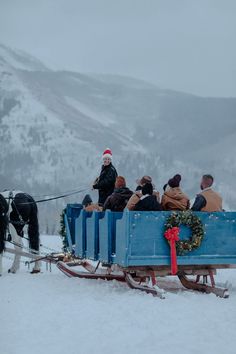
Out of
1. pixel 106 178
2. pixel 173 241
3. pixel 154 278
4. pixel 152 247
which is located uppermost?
pixel 106 178

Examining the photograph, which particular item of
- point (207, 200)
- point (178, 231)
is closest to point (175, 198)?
point (207, 200)

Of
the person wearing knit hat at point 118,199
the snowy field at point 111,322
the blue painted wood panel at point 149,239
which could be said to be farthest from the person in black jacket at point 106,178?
the snowy field at point 111,322

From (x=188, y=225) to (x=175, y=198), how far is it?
0.76 m

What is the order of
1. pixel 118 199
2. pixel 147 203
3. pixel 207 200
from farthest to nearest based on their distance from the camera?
pixel 118 199 → pixel 207 200 → pixel 147 203

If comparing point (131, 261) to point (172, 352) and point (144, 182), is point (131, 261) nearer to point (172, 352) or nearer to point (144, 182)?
point (144, 182)

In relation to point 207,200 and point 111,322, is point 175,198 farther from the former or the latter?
point 111,322

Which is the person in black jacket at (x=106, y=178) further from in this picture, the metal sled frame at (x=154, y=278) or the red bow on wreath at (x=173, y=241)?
the red bow on wreath at (x=173, y=241)

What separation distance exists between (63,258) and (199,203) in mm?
4148

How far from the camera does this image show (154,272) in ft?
29.2

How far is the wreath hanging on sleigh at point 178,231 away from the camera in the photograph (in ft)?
28.4

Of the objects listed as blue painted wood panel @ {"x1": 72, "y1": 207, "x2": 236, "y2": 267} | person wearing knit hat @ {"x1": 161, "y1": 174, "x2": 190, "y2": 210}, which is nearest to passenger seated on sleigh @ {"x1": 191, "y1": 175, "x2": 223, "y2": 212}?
person wearing knit hat @ {"x1": 161, "y1": 174, "x2": 190, "y2": 210}

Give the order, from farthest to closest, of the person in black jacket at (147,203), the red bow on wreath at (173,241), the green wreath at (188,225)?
1. the person in black jacket at (147,203)
2. the green wreath at (188,225)
3. the red bow on wreath at (173,241)

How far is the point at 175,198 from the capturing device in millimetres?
9516

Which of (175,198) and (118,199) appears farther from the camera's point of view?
(118,199)
